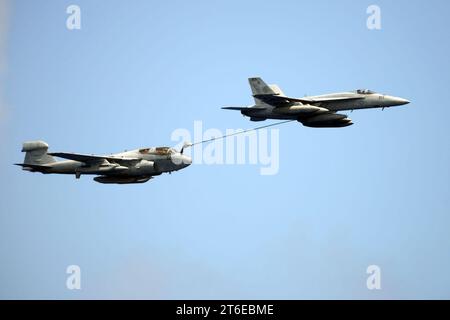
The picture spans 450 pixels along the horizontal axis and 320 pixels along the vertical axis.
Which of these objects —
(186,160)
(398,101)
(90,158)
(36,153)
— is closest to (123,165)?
(90,158)

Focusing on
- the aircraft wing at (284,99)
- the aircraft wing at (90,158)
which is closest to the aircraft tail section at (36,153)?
the aircraft wing at (90,158)

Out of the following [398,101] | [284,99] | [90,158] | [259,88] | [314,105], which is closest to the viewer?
[90,158]

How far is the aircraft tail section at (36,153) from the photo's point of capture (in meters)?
132

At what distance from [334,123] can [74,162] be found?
25474 millimetres

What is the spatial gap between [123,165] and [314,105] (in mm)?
20211

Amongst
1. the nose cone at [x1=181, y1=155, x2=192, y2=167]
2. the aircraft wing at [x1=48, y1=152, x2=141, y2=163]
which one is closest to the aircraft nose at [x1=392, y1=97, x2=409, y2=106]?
the nose cone at [x1=181, y1=155, x2=192, y2=167]

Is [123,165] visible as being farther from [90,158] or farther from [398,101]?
[398,101]

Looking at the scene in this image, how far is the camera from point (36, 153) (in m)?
133

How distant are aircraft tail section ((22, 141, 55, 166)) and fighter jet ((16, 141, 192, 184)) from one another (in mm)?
468
